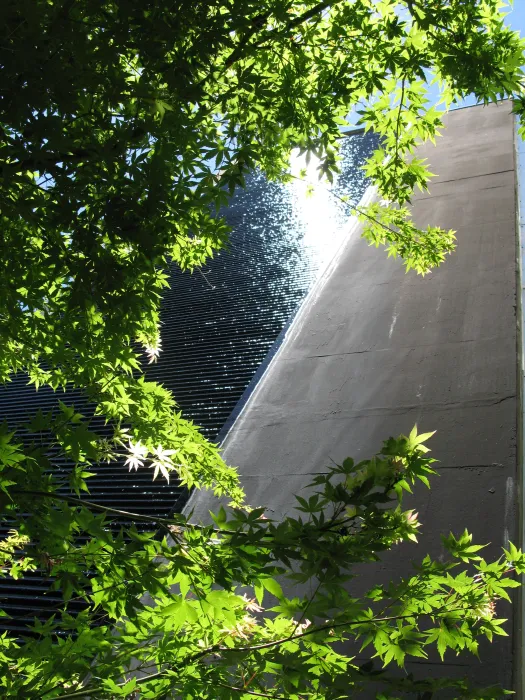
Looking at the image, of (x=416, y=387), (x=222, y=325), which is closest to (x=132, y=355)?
(x=416, y=387)

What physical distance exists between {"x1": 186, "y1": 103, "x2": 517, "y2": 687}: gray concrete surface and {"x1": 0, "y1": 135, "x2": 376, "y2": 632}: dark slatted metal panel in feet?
0.90

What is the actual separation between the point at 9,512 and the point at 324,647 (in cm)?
71

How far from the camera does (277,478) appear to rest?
11.6 feet

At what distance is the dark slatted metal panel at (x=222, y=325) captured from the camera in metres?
3.82

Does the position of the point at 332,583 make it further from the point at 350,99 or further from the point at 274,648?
the point at 350,99

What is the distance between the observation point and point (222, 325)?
575 cm

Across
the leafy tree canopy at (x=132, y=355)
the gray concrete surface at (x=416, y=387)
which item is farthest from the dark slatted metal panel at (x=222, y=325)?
the leafy tree canopy at (x=132, y=355)

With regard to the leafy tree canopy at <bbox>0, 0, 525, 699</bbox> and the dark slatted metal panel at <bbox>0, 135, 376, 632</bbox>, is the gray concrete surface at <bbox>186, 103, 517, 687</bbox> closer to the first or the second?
the dark slatted metal panel at <bbox>0, 135, 376, 632</bbox>

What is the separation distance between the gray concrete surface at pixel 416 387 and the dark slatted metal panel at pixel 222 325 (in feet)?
0.90

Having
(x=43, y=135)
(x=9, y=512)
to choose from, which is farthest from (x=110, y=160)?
(x=9, y=512)

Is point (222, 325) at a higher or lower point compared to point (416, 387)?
higher

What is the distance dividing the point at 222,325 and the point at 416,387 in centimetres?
233

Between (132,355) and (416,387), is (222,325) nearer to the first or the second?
(416,387)

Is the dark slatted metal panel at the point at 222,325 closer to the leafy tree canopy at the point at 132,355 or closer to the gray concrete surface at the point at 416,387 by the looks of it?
the gray concrete surface at the point at 416,387
